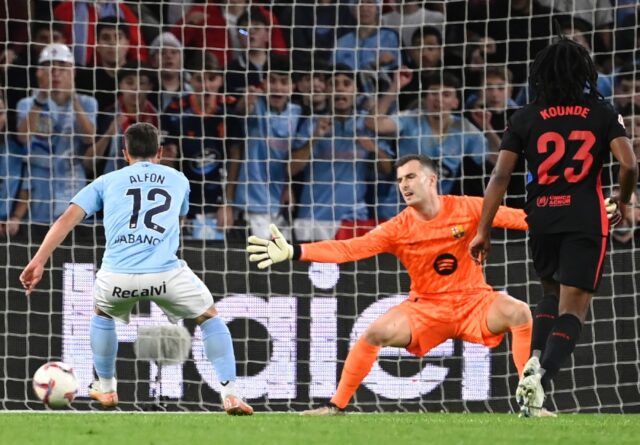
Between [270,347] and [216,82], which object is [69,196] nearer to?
[216,82]

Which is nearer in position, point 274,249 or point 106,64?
point 274,249

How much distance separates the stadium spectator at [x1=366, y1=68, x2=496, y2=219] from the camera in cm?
1093

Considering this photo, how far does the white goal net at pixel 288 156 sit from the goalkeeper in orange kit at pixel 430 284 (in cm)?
124

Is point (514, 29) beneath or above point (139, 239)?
above

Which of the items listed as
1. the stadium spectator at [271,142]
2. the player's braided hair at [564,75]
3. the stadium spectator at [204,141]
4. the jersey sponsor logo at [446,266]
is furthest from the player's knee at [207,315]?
the stadium spectator at [271,142]

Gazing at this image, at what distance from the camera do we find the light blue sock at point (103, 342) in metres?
7.45

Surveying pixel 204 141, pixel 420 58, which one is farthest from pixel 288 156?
pixel 420 58

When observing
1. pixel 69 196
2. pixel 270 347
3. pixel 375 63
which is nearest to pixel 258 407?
pixel 270 347

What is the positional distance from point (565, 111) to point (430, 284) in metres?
1.90

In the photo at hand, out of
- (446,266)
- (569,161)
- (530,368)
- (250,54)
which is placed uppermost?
(250,54)

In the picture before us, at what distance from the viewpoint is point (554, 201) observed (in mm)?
6508

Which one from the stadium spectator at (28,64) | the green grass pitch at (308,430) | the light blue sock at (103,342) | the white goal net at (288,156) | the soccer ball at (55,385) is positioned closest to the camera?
the green grass pitch at (308,430)

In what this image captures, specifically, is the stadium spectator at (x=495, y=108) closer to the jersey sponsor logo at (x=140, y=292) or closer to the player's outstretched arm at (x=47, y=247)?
the jersey sponsor logo at (x=140, y=292)

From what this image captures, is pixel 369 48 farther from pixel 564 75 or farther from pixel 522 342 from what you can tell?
pixel 564 75
